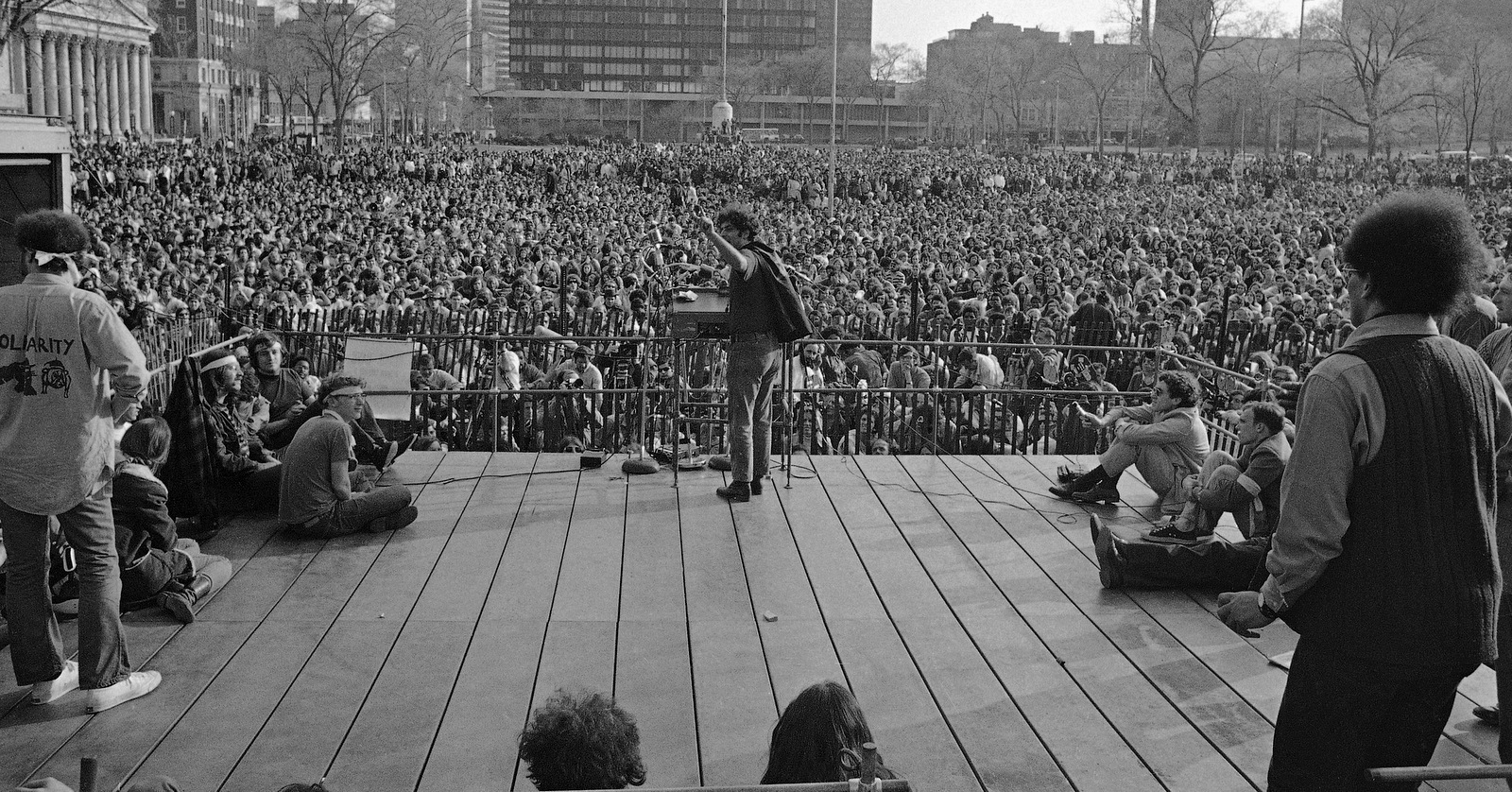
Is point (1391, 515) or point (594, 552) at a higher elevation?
point (1391, 515)

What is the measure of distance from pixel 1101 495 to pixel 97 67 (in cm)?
8830

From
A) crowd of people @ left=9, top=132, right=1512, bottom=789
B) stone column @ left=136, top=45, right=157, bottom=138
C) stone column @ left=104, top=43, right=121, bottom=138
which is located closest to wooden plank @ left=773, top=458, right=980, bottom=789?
crowd of people @ left=9, top=132, right=1512, bottom=789

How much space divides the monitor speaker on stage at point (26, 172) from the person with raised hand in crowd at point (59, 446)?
673cm

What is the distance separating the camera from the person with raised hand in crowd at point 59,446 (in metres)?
4.34

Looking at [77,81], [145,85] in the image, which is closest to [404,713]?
[77,81]

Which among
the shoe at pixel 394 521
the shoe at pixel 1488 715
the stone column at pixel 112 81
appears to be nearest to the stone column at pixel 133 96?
the stone column at pixel 112 81

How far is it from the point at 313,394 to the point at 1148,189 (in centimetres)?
4086

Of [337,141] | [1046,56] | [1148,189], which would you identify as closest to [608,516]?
[1148,189]

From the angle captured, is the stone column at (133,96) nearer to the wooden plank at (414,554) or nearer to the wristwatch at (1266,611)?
the wooden plank at (414,554)

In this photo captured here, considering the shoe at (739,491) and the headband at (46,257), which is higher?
the headband at (46,257)

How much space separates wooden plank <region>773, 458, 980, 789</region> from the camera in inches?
169

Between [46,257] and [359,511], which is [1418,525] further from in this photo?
[359,511]

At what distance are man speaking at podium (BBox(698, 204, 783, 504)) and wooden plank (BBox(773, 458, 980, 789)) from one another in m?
0.39

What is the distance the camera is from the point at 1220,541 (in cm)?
→ 623
